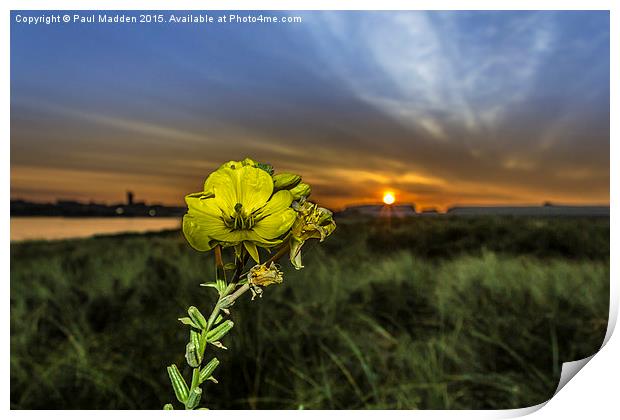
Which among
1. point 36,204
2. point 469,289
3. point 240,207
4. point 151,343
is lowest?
point 151,343

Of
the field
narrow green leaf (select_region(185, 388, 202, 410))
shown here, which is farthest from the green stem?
the field

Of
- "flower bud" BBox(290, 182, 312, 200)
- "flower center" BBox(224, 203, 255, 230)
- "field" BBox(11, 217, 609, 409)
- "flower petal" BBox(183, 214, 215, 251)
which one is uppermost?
"flower bud" BBox(290, 182, 312, 200)

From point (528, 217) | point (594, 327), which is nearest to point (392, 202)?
point (528, 217)

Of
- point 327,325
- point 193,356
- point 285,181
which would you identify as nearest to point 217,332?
point 193,356

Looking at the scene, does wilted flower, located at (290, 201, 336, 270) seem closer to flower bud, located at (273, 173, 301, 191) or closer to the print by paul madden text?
flower bud, located at (273, 173, 301, 191)

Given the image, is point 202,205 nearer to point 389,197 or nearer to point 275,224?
point 275,224

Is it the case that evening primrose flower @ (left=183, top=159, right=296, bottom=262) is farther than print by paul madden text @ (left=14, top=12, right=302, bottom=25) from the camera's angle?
No

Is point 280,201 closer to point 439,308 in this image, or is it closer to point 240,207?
point 240,207
